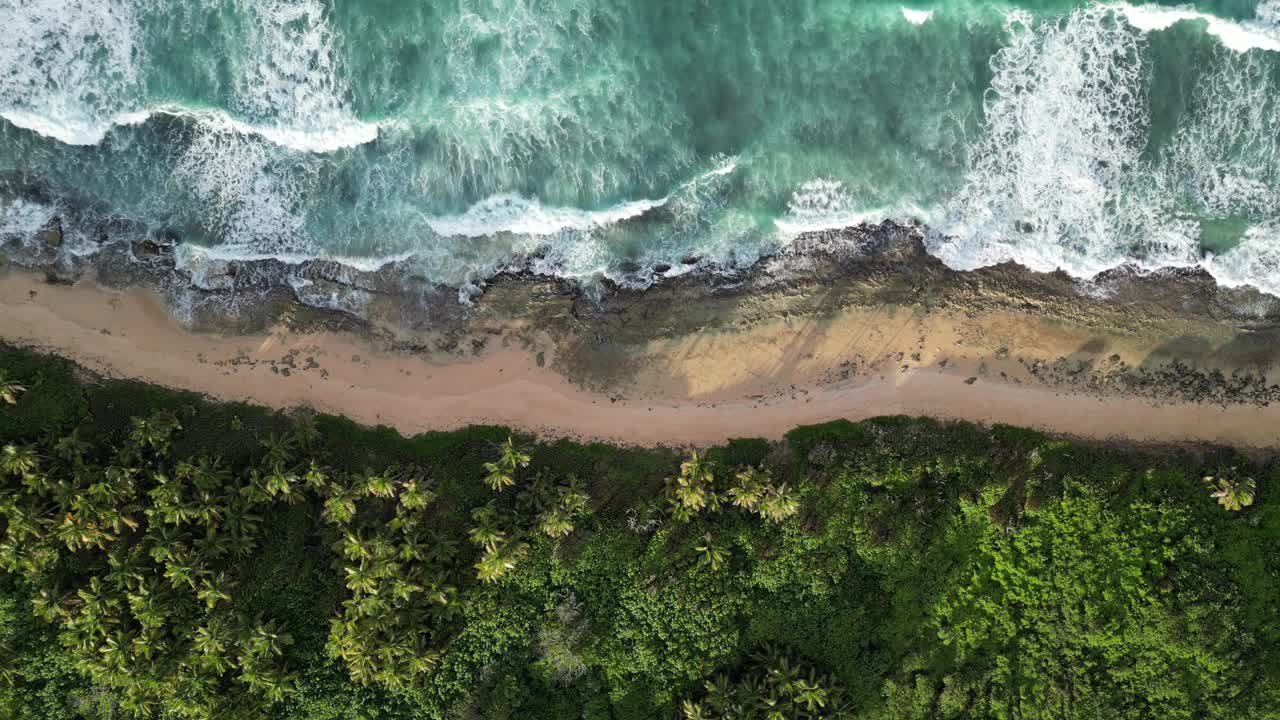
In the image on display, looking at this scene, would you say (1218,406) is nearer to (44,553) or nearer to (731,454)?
(731,454)

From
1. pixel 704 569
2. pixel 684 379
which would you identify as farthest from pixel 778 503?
pixel 684 379

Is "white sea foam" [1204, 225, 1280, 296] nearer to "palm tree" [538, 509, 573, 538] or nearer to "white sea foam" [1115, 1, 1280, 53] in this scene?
"white sea foam" [1115, 1, 1280, 53]

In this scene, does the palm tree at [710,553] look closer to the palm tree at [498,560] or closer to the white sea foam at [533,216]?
the palm tree at [498,560]

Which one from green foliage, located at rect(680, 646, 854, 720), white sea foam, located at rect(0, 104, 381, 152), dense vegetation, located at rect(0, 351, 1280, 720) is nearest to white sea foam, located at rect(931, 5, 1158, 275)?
dense vegetation, located at rect(0, 351, 1280, 720)

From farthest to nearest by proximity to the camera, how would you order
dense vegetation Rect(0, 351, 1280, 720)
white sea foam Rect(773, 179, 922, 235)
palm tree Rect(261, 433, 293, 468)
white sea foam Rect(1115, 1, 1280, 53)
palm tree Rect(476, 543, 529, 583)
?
1. white sea foam Rect(773, 179, 922, 235)
2. white sea foam Rect(1115, 1, 1280, 53)
3. dense vegetation Rect(0, 351, 1280, 720)
4. palm tree Rect(261, 433, 293, 468)
5. palm tree Rect(476, 543, 529, 583)

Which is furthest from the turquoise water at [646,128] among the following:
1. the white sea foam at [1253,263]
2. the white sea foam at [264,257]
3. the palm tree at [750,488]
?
the palm tree at [750,488]

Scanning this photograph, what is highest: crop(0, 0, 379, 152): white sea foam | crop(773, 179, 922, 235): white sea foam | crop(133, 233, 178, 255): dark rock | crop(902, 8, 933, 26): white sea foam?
crop(902, 8, 933, 26): white sea foam

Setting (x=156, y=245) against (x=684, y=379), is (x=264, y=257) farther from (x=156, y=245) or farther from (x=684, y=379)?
(x=684, y=379)
